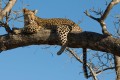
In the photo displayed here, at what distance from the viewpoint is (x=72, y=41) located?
632 centimetres

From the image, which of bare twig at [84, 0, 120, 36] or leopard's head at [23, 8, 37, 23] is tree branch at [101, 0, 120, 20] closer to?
bare twig at [84, 0, 120, 36]

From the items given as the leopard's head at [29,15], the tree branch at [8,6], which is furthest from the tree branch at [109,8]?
the tree branch at [8,6]

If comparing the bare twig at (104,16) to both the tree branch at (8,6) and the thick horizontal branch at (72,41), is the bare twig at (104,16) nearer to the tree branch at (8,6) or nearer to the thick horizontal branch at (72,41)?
the thick horizontal branch at (72,41)

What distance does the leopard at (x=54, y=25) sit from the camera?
660 cm

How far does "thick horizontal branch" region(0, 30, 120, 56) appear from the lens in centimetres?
597

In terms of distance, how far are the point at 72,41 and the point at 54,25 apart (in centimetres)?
119

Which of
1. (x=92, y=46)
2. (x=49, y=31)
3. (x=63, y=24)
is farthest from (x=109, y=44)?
(x=63, y=24)

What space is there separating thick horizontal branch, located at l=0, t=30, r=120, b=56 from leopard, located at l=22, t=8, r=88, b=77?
13 cm

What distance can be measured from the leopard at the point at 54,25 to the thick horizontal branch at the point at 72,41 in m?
0.13

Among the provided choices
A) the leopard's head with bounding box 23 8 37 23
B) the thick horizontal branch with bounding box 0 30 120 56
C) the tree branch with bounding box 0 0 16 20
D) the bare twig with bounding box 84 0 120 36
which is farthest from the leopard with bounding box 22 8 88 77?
the bare twig with bounding box 84 0 120 36

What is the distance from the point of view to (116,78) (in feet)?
32.0

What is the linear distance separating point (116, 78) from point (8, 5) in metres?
3.45

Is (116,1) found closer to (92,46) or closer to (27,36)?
Answer: (92,46)

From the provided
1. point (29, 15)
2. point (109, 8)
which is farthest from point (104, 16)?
point (29, 15)
